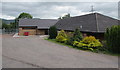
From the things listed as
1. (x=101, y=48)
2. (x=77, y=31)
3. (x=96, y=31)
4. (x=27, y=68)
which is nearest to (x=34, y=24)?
(x=77, y=31)

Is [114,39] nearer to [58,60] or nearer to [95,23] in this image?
[58,60]

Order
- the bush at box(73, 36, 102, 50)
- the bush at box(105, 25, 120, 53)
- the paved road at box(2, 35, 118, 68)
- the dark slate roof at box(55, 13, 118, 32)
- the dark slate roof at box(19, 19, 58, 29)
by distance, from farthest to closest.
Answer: the dark slate roof at box(19, 19, 58, 29) < the dark slate roof at box(55, 13, 118, 32) < the bush at box(73, 36, 102, 50) < the bush at box(105, 25, 120, 53) < the paved road at box(2, 35, 118, 68)

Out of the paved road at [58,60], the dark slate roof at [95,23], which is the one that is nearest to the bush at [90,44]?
the paved road at [58,60]

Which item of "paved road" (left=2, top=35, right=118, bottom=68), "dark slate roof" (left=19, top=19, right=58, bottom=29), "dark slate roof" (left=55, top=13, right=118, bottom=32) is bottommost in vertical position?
"paved road" (left=2, top=35, right=118, bottom=68)

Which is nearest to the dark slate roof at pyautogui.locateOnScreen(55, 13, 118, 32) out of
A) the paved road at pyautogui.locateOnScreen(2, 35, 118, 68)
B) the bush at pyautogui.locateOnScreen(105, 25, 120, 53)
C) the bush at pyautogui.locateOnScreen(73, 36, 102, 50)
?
the bush at pyautogui.locateOnScreen(73, 36, 102, 50)

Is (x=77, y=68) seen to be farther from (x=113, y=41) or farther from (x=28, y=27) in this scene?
(x=28, y=27)

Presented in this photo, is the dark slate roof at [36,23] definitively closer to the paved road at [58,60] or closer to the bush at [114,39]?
the paved road at [58,60]

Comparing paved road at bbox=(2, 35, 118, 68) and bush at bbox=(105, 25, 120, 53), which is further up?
bush at bbox=(105, 25, 120, 53)

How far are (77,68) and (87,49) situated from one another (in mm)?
5477

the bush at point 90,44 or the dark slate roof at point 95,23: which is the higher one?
the dark slate roof at point 95,23

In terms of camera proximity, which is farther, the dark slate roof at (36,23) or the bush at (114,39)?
the dark slate roof at (36,23)

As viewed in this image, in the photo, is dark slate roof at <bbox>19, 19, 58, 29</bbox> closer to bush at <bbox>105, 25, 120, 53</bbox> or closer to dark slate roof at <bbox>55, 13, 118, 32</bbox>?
dark slate roof at <bbox>55, 13, 118, 32</bbox>

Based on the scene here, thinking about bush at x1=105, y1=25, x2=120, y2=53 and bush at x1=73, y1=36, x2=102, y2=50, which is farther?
bush at x1=73, y1=36, x2=102, y2=50

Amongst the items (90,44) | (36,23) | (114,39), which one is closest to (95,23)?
(90,44)
